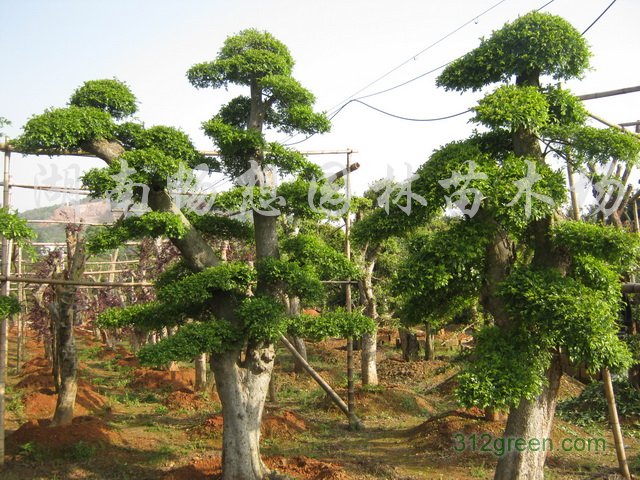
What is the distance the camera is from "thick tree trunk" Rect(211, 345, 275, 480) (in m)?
7.89

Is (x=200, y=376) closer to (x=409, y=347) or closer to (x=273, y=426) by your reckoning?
(x=273, y=426)

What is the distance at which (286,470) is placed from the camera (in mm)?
8656

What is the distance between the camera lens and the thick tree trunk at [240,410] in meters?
7.89

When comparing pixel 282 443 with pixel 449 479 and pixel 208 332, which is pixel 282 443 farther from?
pixel 208 332

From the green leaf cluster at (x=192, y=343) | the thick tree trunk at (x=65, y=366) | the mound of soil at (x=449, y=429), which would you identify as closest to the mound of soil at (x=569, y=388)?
the mound of soil at (x=449, y=429)

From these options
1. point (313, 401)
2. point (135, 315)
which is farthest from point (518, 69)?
point (313, 401)

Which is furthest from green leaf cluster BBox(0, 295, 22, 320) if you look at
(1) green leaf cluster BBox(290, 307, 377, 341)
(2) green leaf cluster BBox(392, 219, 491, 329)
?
(2) green leaf cluster BBox(392, 219, 491, 329)

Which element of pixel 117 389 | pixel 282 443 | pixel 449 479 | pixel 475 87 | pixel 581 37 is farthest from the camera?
pixel 117 389

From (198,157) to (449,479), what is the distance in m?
6.15

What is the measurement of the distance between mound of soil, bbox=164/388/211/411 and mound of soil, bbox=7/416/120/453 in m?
3.02

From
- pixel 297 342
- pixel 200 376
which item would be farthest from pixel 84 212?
pixel 297 342

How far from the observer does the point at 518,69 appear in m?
6.73

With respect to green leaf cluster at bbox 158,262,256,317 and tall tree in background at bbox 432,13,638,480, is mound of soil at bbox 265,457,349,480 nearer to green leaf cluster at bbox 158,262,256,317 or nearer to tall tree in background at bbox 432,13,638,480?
tall tree in background at bbox 432,13,638,480

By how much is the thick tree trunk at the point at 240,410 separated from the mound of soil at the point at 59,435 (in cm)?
376
